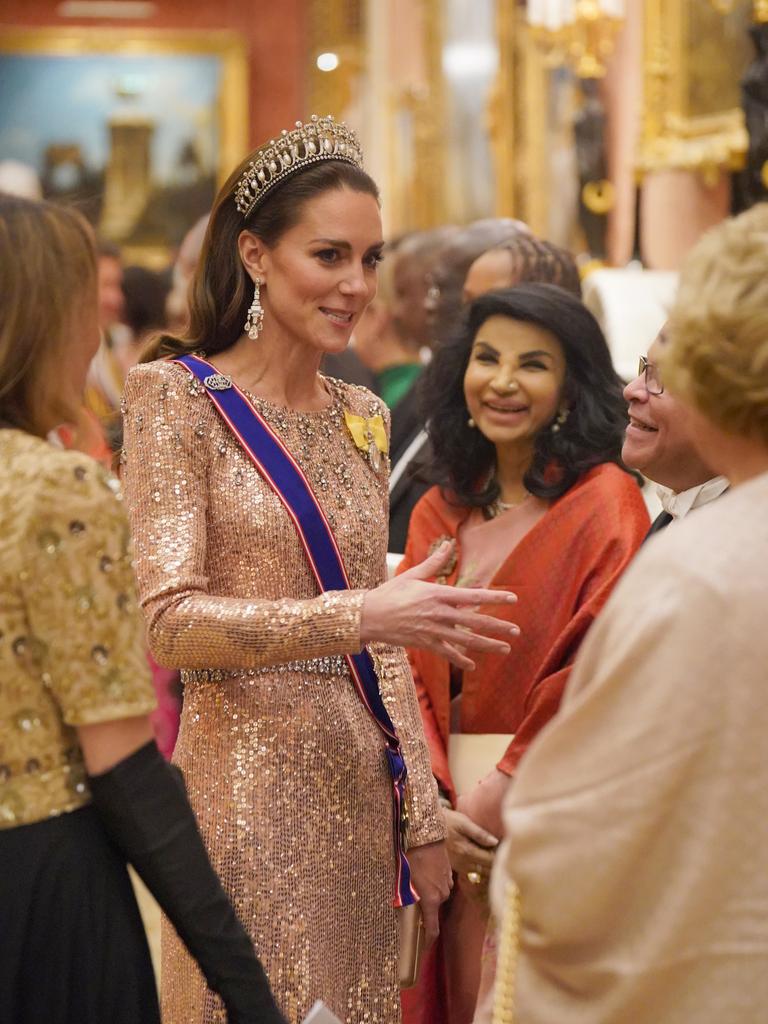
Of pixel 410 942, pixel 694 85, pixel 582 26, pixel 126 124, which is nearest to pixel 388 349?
pixel 694 85

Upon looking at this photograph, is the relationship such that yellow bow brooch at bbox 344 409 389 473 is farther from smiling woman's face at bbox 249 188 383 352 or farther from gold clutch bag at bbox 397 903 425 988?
gold clutch bag at bbox 397 903 425 988

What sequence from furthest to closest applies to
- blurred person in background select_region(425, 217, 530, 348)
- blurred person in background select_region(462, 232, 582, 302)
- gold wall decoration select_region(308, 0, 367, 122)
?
gold wall decoration select_region(308, 0, 367, 122)
blurred person in background select_region(425, 217, 530, 348)
blurred person in background select_region(462, 232, 582, 302)

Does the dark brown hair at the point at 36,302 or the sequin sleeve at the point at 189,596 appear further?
the sequin sleeve at the point at 189,596

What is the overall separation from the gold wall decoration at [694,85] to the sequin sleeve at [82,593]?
4169mm

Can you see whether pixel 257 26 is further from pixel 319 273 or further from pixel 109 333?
pixel 319 273

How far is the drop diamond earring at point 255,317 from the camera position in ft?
8.48

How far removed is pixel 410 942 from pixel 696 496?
901 millimetres

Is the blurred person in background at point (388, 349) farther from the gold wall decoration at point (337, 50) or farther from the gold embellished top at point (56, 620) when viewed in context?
the gold wall decoration at point (337, 50)

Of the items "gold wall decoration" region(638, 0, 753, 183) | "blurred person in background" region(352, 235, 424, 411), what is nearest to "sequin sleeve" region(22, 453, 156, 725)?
"blurred person in background" region(352, 235, 424, 411)

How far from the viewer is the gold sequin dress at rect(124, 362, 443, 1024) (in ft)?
7.47

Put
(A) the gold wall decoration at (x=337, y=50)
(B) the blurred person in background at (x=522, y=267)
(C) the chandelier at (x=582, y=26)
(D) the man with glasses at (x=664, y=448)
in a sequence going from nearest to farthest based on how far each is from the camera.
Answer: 1. (D) the man with glasses at (x=664, y=448)
2. (B) the blurred person in background at (x=522, y=267)
3. (C) the chandelier at (x=582, y=26)
4. (A) the gold wall decoration at (x=337, y=50)

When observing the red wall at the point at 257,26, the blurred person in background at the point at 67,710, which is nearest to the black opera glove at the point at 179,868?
the blurred person in background at the point at 67,710

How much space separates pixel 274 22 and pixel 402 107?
2.99 meters

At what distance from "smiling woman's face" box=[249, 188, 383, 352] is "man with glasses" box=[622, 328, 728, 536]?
0.51 meters
